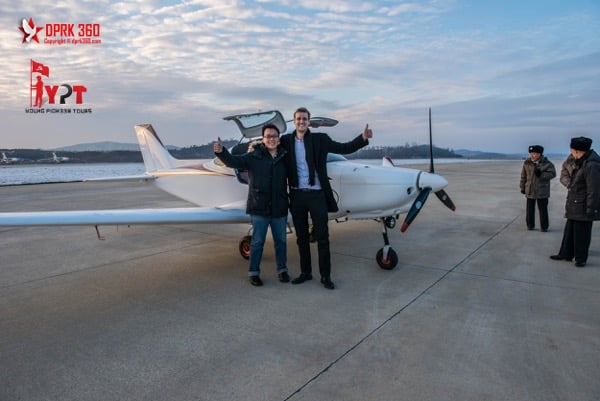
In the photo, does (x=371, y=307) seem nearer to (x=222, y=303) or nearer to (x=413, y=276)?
(x=413, y=276)

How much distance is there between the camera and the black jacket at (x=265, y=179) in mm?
4414

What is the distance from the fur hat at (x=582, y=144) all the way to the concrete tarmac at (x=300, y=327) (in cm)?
168

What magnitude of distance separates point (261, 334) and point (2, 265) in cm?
485

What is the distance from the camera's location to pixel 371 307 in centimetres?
386

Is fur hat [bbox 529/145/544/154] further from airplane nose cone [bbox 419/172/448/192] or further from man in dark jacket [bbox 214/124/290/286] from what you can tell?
man in dark jacket [bbox 214/124/290/286]

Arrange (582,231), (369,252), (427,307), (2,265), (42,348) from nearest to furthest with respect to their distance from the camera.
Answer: (42,348) < (427,307) < (582,231) < (2,265) < (369,252)

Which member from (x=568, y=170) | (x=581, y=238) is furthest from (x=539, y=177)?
(x=581, y=238)

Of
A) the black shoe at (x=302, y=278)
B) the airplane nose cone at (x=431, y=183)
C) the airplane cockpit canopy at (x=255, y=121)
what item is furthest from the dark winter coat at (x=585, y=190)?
the airplane cockpit canopy at (x=255, y=121)

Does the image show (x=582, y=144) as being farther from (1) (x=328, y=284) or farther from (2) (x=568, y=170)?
(1) (x=328, y=284)

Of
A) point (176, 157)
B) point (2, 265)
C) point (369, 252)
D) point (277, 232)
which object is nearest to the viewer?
point (277, 232)

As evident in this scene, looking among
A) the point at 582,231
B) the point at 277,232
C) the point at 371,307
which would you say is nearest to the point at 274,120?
the point at 277,232

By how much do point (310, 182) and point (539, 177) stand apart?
18.3 ft

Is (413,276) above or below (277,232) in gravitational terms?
below

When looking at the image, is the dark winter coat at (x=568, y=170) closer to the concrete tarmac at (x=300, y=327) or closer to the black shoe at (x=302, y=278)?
the concrete tarmac at (x=300, y=327)
